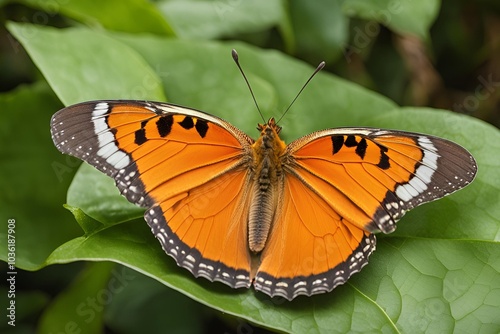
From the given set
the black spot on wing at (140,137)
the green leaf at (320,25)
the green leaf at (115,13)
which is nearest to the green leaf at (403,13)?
the green leaf at (320,25)

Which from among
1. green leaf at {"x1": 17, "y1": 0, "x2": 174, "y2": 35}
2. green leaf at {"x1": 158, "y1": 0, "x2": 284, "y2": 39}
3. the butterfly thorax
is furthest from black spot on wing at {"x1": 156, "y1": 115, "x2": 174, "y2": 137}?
green leaf at {"x1": 158, "y1": 0, "x2": 284, "y2": 39}

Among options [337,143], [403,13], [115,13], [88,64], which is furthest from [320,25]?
[337,143]

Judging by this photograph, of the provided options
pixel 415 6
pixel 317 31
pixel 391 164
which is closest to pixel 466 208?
pixel 391 164

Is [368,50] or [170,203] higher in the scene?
[170,203]

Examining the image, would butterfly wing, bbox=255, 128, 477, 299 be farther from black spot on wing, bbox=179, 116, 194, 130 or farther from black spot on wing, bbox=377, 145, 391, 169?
black spot on wing, bbox=179, 116, 194, 130

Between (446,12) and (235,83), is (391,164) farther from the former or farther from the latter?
(446,12)

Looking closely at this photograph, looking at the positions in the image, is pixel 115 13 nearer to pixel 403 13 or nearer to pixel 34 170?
pixel 34 170
